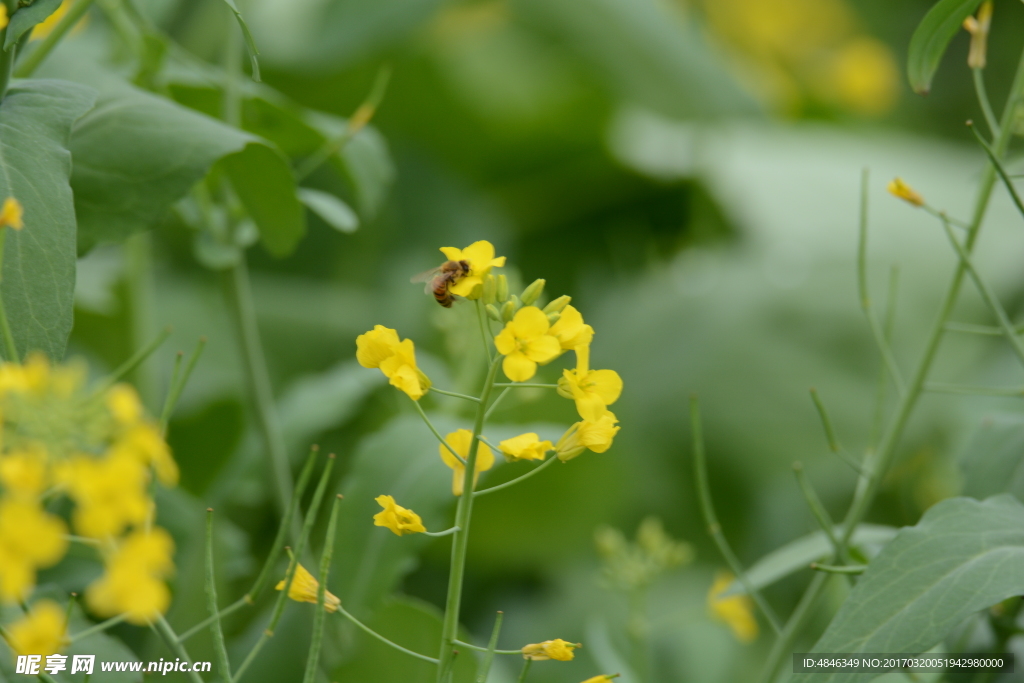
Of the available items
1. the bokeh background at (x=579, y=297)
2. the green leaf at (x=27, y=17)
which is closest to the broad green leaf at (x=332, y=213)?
the bokeh background at (x=579, y=297)

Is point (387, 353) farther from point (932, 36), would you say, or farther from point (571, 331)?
point (932, 36)

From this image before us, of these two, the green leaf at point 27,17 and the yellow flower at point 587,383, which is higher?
the green leaf at point 27,17

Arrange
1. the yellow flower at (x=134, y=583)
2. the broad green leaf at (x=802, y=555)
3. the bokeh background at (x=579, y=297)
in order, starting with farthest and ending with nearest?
the bokeh background at (x=579, y=297) → the broad green leaf at (x=802, y=555) → the yellow flower at (x=134, y=583)

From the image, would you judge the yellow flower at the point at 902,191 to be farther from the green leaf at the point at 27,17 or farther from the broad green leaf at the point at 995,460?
the green leaf at the point at 27,17

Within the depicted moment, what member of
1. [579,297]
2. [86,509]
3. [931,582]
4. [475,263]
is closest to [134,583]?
[86,509]

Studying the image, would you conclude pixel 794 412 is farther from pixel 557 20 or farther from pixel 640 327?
pixel 557 20

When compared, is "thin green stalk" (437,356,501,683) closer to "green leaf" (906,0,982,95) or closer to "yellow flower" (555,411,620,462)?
"yellow flower" (555,411,620,462)
